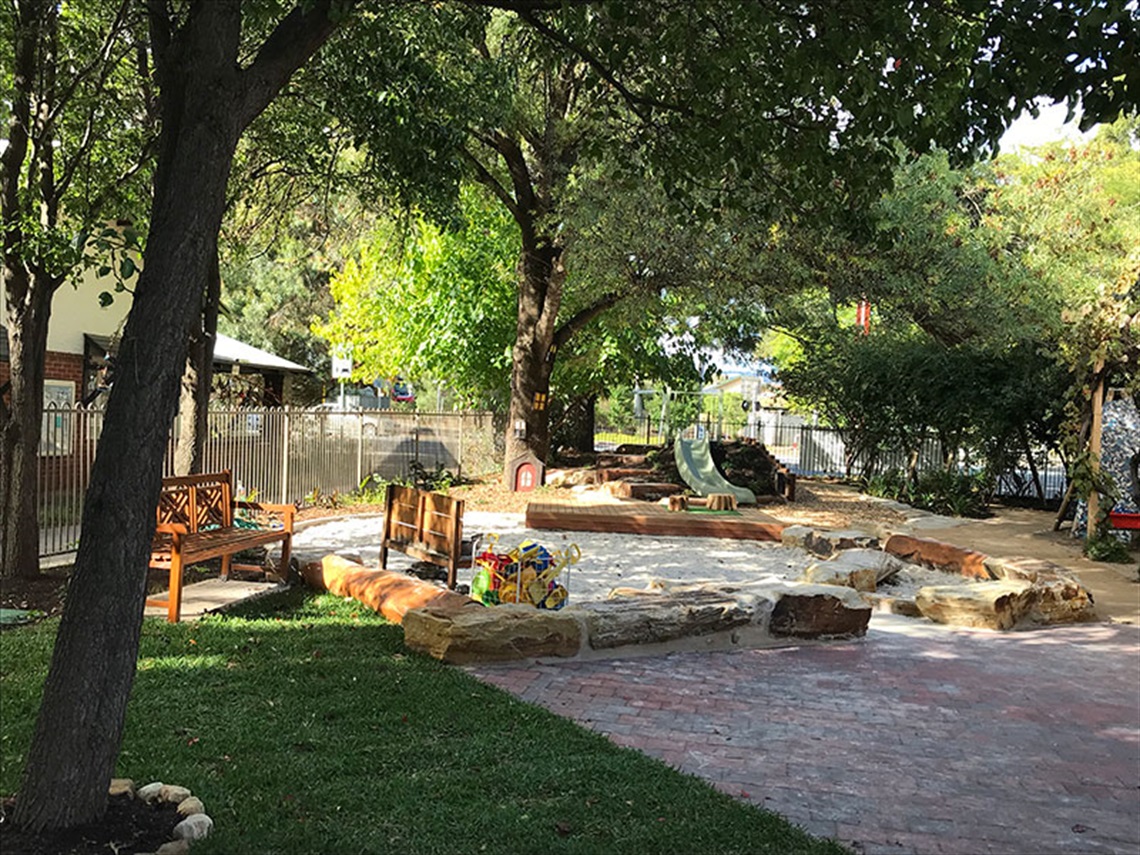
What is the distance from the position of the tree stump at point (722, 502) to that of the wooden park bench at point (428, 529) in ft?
23.7

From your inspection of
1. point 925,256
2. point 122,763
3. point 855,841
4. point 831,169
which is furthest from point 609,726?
point 925,256

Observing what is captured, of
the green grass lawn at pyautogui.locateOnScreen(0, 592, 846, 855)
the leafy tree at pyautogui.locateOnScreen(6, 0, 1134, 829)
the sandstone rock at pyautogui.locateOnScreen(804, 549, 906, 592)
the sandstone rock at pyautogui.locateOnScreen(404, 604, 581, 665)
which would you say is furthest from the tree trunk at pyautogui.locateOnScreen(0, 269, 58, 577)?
the sandstone rock at pyautogui.locateOnScreen(804, 549, 906, 592)

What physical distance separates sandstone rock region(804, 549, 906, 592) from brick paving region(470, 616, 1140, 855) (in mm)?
1459

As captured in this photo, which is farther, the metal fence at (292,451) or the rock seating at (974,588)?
the metal fence at (292,451)

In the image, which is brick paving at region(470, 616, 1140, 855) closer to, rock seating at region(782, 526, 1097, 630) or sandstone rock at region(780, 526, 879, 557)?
rock seating at region(782, 526, 1097, 630)

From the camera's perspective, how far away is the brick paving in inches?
158

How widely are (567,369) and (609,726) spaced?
54.9ft

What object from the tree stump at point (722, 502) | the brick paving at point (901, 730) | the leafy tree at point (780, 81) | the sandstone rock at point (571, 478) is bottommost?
the brick paving at point (901, 730)

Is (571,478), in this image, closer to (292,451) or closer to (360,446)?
(360,446)

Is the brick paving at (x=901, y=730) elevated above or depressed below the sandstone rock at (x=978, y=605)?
below

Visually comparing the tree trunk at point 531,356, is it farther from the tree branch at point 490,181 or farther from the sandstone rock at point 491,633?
the sandstone rock at point 491,633

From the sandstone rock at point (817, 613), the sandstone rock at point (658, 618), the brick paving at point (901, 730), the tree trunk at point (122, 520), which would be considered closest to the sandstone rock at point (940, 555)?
the brick paving at point (901, 730)

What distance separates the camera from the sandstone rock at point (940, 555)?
10.2 meters

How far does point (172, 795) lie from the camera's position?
10.7ft
